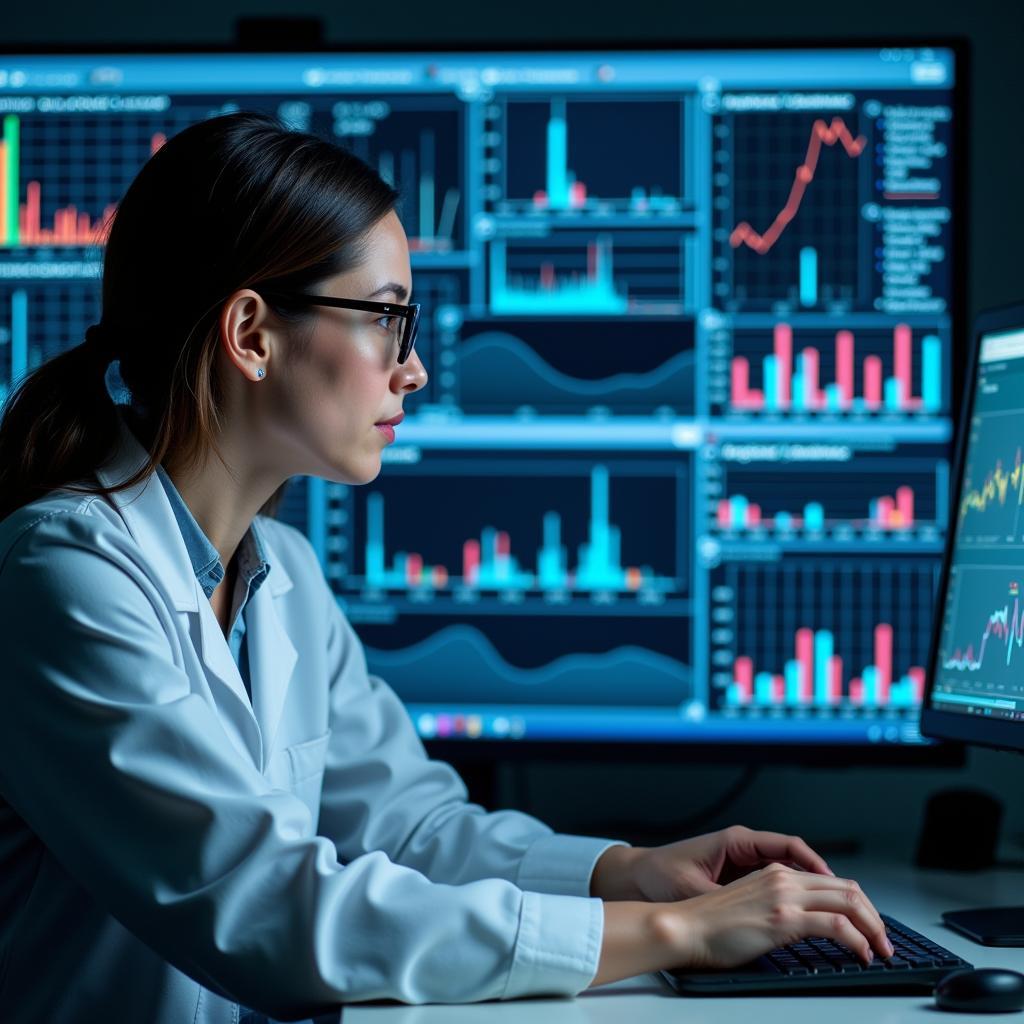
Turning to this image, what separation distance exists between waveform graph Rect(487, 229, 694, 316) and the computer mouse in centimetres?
97

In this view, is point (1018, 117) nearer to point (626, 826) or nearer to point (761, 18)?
point (761, 18)

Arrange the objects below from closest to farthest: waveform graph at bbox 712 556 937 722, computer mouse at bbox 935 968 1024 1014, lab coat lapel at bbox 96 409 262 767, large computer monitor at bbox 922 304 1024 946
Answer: computer mouse at bbox 935 968 1024 1014
lab coat lapel at bbox 96 409 262 767
large computer monitor at bbox 922 304 1024 946
waveform graph at bbox 712 556 937 722

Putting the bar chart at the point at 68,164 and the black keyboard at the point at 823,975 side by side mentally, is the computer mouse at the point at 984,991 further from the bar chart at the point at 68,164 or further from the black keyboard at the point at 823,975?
the bar chart at the point at 68,164

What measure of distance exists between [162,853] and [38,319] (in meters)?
1.01

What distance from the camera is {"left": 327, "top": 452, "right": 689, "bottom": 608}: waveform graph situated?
5.37ft

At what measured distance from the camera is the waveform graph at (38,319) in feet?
5.49

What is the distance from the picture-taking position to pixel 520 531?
64.9 inches

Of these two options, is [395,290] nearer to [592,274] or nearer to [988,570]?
[592,274]

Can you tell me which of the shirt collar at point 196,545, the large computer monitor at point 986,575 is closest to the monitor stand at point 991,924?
the large computer monitor at point 986,575

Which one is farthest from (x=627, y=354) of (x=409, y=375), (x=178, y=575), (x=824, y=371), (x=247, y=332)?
(x=178, y=575)

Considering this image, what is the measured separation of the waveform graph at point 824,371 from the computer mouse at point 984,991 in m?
0.88

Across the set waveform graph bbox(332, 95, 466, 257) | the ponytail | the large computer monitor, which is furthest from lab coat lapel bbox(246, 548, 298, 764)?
the large computer monitor

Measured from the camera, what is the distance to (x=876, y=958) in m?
0.93

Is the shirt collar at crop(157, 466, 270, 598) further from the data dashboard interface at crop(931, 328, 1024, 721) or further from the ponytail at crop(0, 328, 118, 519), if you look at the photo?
the data dashboard interface at crop(931, 328, 1024, 721)
